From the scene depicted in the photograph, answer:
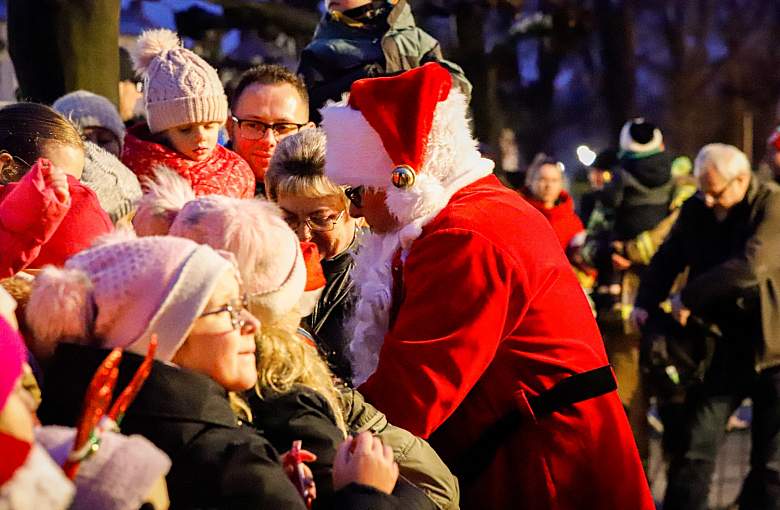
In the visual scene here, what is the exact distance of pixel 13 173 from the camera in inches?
167

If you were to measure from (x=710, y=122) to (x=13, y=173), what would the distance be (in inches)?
1203

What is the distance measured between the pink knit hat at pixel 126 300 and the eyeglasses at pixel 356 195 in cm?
137

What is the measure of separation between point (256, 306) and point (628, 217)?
6.75m

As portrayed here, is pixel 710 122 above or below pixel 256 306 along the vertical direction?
below

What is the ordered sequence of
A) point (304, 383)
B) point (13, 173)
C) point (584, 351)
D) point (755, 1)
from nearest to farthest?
point (304, 383), point (584, 351), point (13, 173), point (755, 1)

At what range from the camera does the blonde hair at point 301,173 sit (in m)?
4.56

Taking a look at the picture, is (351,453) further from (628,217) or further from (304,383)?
(628,217)

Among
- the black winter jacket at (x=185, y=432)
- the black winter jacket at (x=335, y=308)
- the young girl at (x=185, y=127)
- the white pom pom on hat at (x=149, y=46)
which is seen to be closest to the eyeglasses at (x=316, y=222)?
the black winter jacket at (x=335, y=308)

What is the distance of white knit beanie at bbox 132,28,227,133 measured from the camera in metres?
5.21

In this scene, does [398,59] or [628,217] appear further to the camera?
[628,217]

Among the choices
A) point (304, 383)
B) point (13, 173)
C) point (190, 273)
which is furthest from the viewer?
point (13, 173)

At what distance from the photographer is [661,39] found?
32688 millimetres

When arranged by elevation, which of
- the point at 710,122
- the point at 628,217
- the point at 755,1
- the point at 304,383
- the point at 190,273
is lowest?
the point at 710,122

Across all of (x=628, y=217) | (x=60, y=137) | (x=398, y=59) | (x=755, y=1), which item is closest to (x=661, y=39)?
(x=755, y=1)
